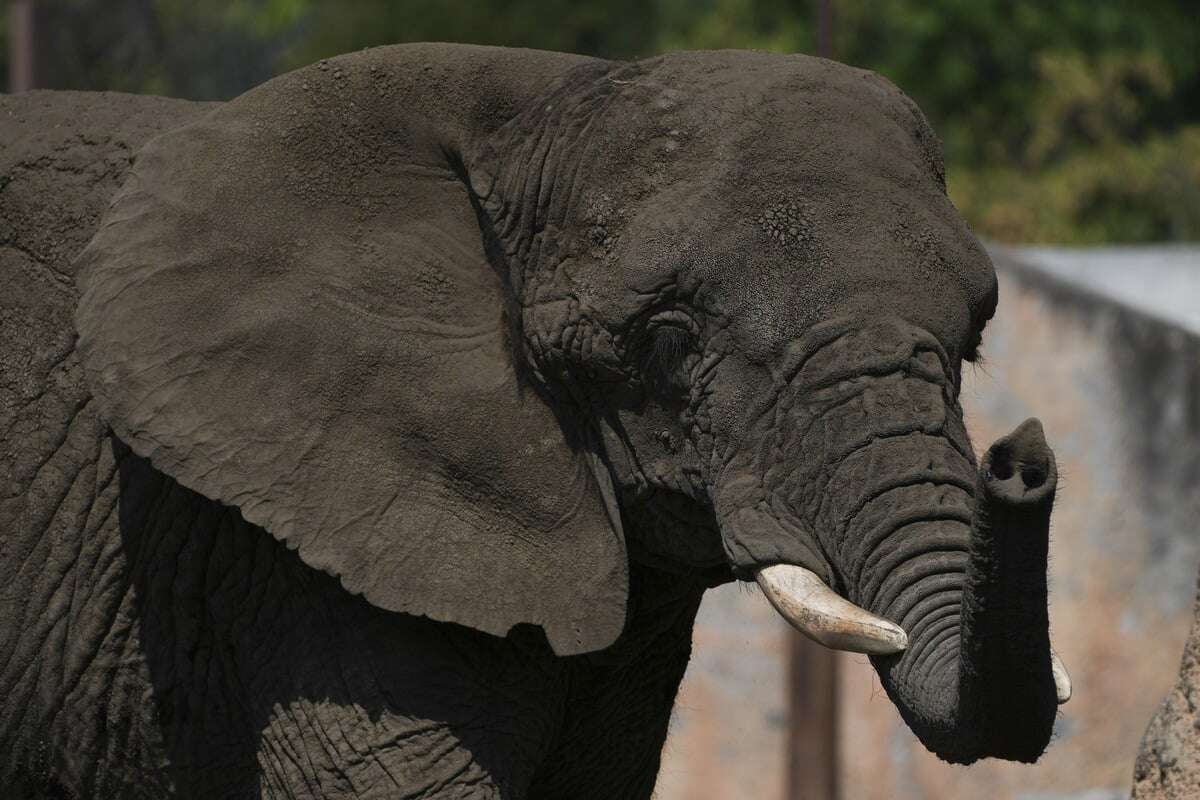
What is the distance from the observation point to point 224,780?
4031 millimetres

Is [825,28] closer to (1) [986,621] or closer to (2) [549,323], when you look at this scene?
(2) [549,323]

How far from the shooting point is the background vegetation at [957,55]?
15.6 meters

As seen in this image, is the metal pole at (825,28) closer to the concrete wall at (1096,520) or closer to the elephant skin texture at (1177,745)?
the elephant skin texture at (1177,745)

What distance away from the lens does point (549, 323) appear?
372 centimetres

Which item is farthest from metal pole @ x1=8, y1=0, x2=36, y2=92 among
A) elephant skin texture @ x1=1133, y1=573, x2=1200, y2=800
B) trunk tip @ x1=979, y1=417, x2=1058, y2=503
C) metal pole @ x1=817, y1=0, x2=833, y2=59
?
trunk tip @ x1=979, y1=417, x2=1058, y2=503

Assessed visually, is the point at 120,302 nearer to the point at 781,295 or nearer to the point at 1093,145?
the point at 781,295

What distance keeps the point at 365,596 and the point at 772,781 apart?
6.30 m

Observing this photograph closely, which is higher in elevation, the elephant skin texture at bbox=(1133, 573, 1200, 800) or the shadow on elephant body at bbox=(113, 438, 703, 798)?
the shadow on elephant body at bbox=(113, 438, 703, 798)

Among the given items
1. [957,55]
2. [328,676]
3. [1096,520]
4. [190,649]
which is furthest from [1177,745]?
[957,55]

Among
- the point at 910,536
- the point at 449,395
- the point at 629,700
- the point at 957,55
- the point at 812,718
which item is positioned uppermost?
the point at 910,536

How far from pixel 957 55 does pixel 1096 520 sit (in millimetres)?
8293

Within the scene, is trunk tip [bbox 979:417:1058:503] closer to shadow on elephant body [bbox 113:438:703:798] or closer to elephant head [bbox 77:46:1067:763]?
elephant head [bbox 77:46:1067:763]

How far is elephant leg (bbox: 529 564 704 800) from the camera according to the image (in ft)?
13.3

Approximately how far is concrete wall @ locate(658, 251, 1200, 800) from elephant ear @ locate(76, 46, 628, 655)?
18.1ft
